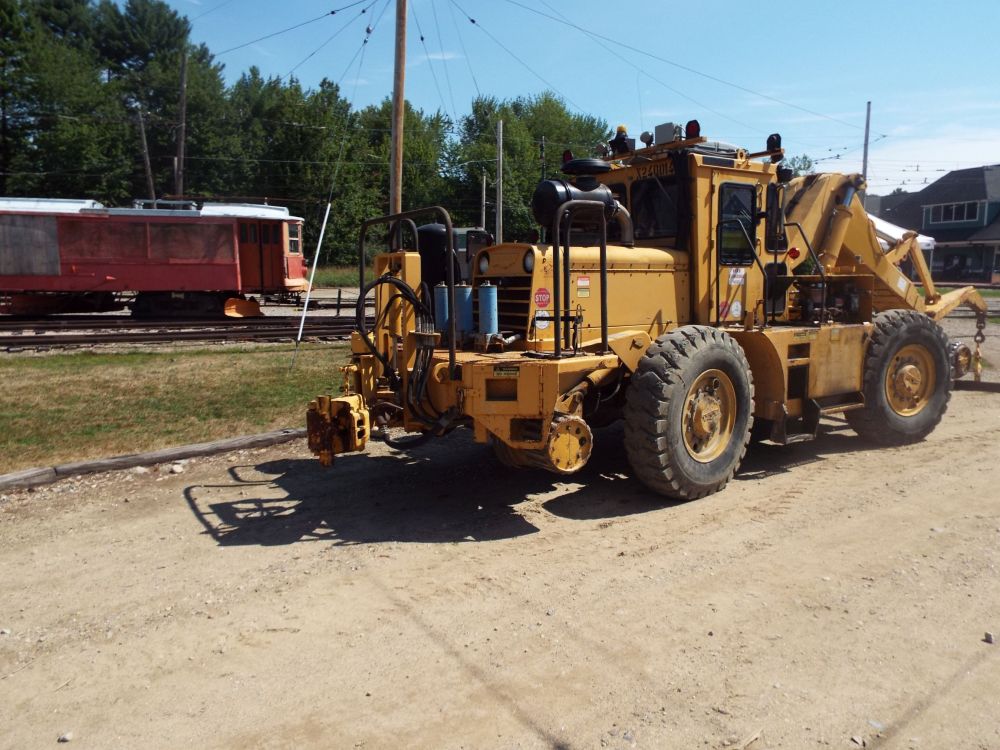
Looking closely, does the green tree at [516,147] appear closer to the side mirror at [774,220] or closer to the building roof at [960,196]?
the building roof at [960,196]

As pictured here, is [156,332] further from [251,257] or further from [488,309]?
[488,309]

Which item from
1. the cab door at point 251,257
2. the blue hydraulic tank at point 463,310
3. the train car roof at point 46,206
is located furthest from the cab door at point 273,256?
the blue hydraulic tank at point 463,310

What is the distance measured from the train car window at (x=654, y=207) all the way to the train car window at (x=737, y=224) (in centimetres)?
45

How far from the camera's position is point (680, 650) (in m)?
3.86

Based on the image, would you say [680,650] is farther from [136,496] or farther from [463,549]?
[136,496]

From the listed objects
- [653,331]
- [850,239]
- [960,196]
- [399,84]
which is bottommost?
[653,331]

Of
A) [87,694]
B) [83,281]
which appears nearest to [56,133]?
[83,281]

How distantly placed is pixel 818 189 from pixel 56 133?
44.0 m

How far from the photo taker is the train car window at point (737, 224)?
7145mm

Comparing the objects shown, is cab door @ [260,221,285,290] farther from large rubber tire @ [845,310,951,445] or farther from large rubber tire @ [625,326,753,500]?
large rubber tire @ [625,326,753,500]

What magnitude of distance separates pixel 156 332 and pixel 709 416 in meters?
13.6

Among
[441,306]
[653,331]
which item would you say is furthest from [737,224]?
[441,306]

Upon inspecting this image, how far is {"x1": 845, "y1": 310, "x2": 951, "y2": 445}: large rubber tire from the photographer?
789cm

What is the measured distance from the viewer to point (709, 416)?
6.31 m
